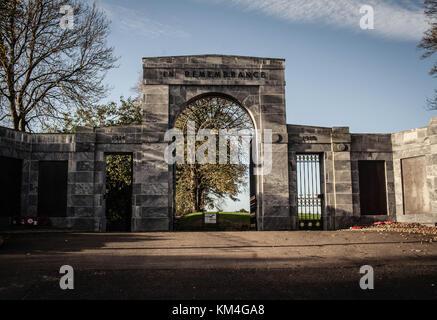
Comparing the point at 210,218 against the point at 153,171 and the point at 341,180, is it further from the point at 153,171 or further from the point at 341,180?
the point at 341,180

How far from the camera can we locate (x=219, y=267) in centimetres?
770

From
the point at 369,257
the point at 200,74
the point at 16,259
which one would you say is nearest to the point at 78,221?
the point at 16,259

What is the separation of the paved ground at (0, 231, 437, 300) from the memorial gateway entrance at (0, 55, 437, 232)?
3.09 metres

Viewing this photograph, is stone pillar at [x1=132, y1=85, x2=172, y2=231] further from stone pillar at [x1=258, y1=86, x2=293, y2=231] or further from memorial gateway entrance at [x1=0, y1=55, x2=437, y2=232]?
stone pillar at [x1=258, y1=86, x2=293, y2=231]

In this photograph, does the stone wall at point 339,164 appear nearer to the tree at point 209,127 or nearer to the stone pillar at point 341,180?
the stone pillar at point 341,180

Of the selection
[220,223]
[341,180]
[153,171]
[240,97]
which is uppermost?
[240,97]

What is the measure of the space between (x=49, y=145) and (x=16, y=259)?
797 centimetres

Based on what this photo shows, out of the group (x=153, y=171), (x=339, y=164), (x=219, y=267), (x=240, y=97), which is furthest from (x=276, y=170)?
(x=219, y=267)

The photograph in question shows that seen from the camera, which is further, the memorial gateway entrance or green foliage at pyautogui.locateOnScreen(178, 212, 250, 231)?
green foliage at pyautogui.locateOnScreen(178, 212, 250, 231)

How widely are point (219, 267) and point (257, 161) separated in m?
8.03

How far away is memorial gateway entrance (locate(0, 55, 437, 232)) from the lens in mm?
14719

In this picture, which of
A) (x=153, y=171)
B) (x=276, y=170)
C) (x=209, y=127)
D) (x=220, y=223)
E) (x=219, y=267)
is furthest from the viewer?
(x=209, y=127)

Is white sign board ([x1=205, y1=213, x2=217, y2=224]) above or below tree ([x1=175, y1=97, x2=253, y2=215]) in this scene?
below

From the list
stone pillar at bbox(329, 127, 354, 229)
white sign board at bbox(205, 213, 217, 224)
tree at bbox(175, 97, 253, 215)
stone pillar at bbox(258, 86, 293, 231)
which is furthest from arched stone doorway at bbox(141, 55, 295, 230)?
tree at bbox(175, 97, 253, 215)
